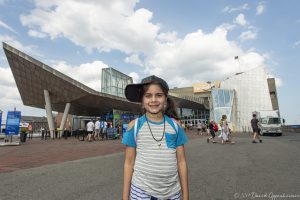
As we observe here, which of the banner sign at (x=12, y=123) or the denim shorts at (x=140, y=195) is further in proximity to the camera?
the banner sign at (x=12, y=123)

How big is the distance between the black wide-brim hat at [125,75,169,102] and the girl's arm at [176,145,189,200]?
0.55m

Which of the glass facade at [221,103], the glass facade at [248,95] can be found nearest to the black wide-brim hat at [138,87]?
the glass facade at [221,103]

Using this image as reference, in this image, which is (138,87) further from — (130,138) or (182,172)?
(182,172)

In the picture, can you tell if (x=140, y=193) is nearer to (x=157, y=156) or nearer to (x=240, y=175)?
(x=157, y=156)

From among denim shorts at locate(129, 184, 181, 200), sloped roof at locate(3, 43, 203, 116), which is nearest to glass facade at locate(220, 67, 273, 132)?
sloped roof at locate(3, 43, 203, 116)

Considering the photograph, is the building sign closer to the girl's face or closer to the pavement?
the pavement

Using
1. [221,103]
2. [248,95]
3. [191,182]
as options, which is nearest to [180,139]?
[191,182]

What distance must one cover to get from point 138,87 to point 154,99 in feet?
0.61

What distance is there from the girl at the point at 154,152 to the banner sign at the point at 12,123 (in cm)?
1724

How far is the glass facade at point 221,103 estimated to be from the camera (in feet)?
164

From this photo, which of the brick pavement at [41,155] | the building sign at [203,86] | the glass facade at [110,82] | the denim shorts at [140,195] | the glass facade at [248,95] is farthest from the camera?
the building sign at [203,86]

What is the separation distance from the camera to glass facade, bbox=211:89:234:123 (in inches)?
1968

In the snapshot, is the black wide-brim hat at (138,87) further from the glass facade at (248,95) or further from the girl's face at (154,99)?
the glass facade at (248,95)

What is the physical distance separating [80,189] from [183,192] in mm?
3390
